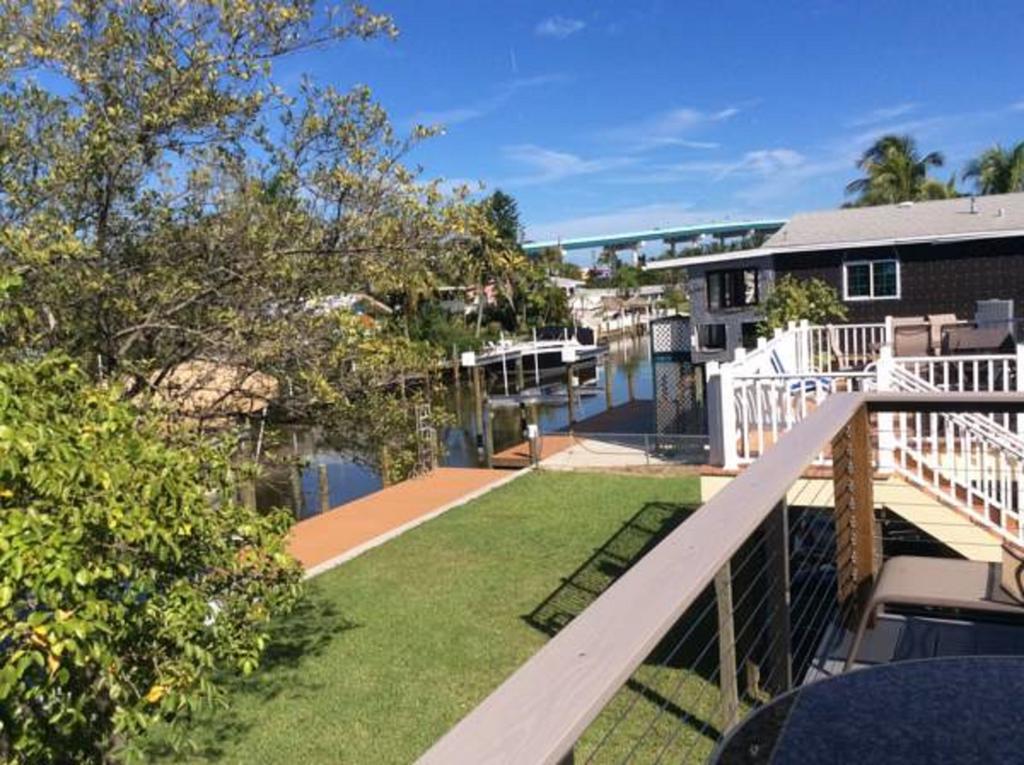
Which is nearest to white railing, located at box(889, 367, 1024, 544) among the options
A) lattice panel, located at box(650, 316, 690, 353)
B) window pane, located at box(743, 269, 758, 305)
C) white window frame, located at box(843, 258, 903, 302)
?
white window frame, located at box(843, 258, 903, 302)

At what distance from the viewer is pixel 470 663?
756cm

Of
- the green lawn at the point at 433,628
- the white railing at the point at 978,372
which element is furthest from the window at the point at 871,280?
the green lawn at the point at 433,628

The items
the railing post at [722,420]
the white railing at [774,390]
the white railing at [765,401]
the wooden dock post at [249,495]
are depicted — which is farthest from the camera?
the railing post at [722,420]

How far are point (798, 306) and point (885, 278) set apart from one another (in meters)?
5.47

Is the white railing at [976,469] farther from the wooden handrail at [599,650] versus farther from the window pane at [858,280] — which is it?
the window pane at [858,280]

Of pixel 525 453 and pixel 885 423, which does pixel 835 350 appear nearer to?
pixel 885 423

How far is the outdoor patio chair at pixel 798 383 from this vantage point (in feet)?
28.9

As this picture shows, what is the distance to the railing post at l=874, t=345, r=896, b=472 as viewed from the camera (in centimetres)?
743

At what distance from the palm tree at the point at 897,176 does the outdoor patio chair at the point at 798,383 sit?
34117 millimetres

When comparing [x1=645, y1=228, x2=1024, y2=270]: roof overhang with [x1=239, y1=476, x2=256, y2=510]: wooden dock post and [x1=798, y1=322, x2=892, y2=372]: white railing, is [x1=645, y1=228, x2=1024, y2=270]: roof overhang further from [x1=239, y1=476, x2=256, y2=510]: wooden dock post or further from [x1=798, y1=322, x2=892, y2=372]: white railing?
[x1=239, y1=476, x2=256, y2=510]: wooden dock post

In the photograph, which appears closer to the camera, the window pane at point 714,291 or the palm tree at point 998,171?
the window pane at point 714,291

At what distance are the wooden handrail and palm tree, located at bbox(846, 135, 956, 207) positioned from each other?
43.6 m

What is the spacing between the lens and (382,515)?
13.8 m

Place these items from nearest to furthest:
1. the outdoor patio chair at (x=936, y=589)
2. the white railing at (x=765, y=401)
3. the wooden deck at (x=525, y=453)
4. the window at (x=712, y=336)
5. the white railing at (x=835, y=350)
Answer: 1. the outdoor patio chair at (x=936, y=589)
2. the white railing at (x=765, y=401)
3. the white railing at (x=835, y=350)
4. the wooden deck at (x=525, y=453)
5. the window at (x=712, y=336)
